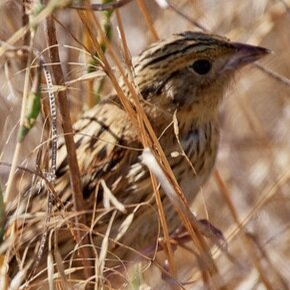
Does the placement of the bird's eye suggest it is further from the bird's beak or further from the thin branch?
the thin branch

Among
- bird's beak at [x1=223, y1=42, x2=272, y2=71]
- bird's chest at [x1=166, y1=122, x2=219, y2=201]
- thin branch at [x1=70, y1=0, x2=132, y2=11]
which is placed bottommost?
bird's chest at [x1=166, y1=122, x2=219, y2=201]

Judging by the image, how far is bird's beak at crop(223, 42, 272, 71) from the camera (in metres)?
3.03

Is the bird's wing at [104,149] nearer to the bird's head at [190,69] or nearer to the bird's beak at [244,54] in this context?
the bird's head at [190,69]

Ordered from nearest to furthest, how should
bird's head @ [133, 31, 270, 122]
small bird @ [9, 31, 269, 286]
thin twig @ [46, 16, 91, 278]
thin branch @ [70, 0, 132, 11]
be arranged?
1. thin branch @ [70, 0, 132, 11]
2. thin twig @ [46, 16, 91, 278]
3. small bird @ [9, 31, 269, 286]
4. bird's head @ [133, 31, 270, 122]

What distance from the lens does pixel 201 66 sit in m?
3.15

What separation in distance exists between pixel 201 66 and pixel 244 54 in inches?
6.3

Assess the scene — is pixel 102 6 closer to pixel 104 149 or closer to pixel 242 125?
pixel 104 149

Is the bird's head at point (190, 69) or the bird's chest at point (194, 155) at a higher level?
the bird's head at point (190, 69)

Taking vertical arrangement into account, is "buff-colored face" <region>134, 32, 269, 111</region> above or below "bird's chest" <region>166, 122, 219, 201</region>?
above

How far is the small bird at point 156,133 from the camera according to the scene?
2.93m

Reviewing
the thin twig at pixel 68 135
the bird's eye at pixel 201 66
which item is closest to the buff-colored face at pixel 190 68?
the bird's eye at pixel 201 66

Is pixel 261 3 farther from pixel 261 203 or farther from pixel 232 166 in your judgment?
pixel 261 203

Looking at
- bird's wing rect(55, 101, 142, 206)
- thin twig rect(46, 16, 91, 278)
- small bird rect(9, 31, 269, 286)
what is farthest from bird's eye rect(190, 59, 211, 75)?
thin twig rect(46, 16, 91, 278)

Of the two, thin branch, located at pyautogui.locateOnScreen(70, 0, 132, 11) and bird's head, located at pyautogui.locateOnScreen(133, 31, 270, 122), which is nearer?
thin branch, located at pyautogui.locateOnScreen(70, 0, 132, 11)
